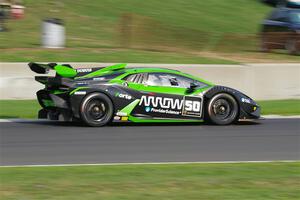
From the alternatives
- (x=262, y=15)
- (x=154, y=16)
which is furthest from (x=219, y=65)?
(x=262, y=15)

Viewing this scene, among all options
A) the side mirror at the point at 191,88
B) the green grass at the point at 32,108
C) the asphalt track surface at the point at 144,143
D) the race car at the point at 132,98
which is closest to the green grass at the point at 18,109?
the green grass at the point at 32,108

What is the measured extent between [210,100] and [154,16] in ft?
61.1

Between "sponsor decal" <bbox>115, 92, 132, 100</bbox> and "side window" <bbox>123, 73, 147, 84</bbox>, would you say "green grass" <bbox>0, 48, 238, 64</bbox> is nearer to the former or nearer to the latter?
"side window" <bbox>123, 73, 147, 84</bbox>

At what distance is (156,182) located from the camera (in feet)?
23.6

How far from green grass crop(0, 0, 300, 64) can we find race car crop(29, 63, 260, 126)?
581cm

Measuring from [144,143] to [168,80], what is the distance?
8.50 ft

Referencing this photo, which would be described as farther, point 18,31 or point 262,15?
point 262,15

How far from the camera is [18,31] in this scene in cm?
2514

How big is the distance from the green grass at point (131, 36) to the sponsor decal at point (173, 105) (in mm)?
6128

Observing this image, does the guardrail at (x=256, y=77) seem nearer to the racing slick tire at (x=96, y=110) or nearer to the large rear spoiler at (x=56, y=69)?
the large rear spoiler at (x=56, y=69)

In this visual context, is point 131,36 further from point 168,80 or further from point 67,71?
point 67,71

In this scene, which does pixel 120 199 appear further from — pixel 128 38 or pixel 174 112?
pixel 128 38

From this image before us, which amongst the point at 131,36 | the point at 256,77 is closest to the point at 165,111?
the point at 256,77

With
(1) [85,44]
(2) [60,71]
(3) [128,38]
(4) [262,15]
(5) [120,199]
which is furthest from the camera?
(4) [262,15]
